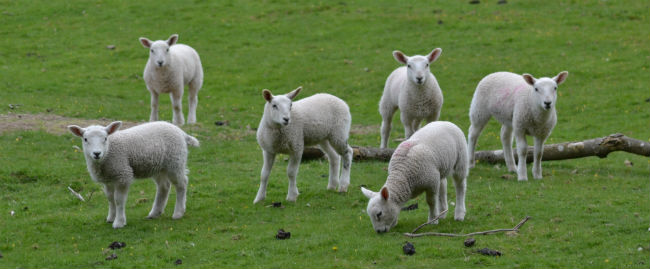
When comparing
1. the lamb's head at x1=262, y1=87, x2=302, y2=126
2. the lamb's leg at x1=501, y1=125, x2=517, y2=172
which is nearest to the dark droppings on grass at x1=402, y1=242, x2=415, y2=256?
the lamb's head at x1=262, y1=87, x2=302, y2=126

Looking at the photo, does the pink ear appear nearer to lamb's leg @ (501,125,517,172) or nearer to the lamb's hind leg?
lamb's leg @ (501,125,517,172)

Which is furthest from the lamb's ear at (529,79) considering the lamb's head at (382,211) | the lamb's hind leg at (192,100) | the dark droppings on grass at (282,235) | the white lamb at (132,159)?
the lamb's hind leg at (192,100)

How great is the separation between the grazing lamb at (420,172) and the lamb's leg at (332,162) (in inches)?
104

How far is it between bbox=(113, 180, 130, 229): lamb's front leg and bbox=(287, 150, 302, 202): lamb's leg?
2586 mm

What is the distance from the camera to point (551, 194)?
12.6m

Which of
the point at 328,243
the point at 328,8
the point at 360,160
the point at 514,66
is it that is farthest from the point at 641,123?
the point at 328,8

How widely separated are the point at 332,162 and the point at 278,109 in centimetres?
194

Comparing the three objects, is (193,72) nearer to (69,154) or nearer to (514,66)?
(69,154)

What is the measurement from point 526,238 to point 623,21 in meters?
22.4

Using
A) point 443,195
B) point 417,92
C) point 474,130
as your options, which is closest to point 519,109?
point 474,130

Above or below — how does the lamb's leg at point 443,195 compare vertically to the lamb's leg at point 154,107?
above

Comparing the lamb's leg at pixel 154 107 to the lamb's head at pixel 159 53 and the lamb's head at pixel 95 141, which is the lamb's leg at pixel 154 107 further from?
the lamb's head at pixel 95 141

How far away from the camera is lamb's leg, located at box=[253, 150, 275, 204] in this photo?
40.4ft

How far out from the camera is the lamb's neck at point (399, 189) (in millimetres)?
10047
